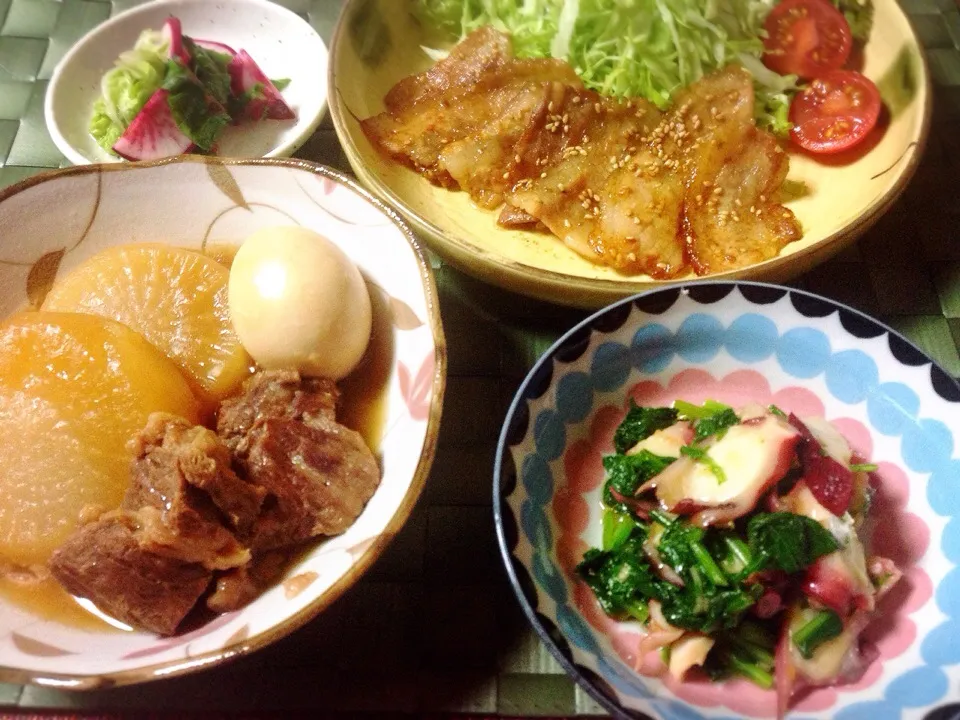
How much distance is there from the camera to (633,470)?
5.21 feet

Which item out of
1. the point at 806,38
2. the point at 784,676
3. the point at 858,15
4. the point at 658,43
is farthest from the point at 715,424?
the point at 858,15

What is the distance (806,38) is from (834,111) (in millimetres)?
371

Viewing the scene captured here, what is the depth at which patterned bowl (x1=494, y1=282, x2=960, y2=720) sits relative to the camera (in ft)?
4.43

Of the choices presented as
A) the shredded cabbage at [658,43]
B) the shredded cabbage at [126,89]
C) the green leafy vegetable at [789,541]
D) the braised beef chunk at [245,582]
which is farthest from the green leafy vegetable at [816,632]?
the shredded cabbage at [126,89]

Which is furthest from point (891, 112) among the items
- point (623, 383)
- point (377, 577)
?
point (377, 577)

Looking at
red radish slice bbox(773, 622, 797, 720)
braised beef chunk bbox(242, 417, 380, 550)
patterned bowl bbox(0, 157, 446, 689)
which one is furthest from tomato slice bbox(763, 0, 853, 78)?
braised beef chunk bbox(242, 417, 380, 550)

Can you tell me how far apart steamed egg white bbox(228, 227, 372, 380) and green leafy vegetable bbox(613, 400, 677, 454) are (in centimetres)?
69

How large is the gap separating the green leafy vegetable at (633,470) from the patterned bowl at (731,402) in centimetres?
11

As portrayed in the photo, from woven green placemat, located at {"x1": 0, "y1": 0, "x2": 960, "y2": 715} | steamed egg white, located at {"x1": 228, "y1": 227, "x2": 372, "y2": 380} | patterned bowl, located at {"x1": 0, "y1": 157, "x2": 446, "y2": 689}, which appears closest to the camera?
patterned bowl, located at {"x1": 0, "y1": 157, "x2": 446, "y2": 689}

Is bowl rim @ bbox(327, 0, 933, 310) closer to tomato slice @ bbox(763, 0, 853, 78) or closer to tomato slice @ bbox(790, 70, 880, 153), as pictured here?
tomato slice @ bbox(790, 70, 880, 153)

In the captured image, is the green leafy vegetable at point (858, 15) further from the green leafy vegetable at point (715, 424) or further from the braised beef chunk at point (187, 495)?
the braised beef chunk at point (187, 495)

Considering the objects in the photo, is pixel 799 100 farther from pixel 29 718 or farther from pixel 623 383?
pixel 29 718

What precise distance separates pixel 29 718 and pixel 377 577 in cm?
81

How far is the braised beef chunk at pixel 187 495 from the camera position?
138cm
